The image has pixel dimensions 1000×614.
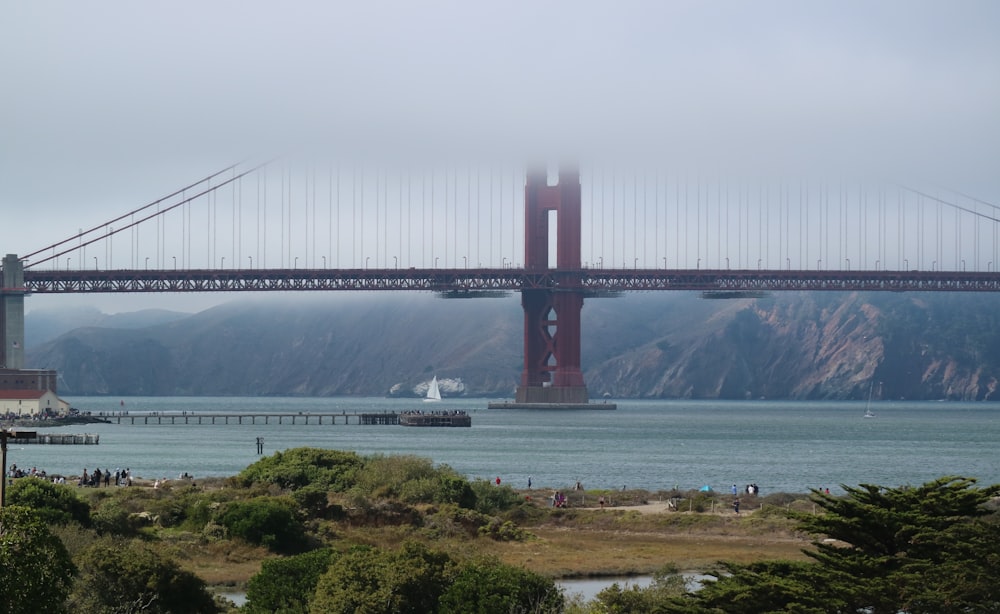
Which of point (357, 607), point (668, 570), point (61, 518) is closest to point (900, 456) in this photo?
point (668, 570)

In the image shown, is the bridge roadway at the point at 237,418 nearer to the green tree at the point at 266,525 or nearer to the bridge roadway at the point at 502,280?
the bridge roadway at the point at 502,280

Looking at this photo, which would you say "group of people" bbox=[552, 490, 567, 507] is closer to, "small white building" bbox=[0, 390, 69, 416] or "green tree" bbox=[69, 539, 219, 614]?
"green tree" bbox=[69, 539, 219, 614]

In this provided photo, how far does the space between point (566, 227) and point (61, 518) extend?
91.4 m

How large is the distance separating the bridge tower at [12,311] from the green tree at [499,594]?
82.0 m

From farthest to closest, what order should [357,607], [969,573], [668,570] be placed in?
[668,570] → [357,607] → [969,573]

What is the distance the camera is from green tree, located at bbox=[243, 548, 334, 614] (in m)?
18.2

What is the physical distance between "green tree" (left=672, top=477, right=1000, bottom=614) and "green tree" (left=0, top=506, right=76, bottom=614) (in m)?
5.75

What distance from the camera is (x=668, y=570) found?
2423 centimetres

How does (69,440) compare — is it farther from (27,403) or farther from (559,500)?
(559,500)

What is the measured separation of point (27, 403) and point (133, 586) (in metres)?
73.6

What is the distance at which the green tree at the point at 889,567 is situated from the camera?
537 inches

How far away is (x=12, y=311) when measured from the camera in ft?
312

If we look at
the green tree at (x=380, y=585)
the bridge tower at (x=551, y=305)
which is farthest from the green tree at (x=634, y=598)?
the bridge tower at (x=551, y=305)

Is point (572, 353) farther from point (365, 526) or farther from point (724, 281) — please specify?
point (365, 526)
